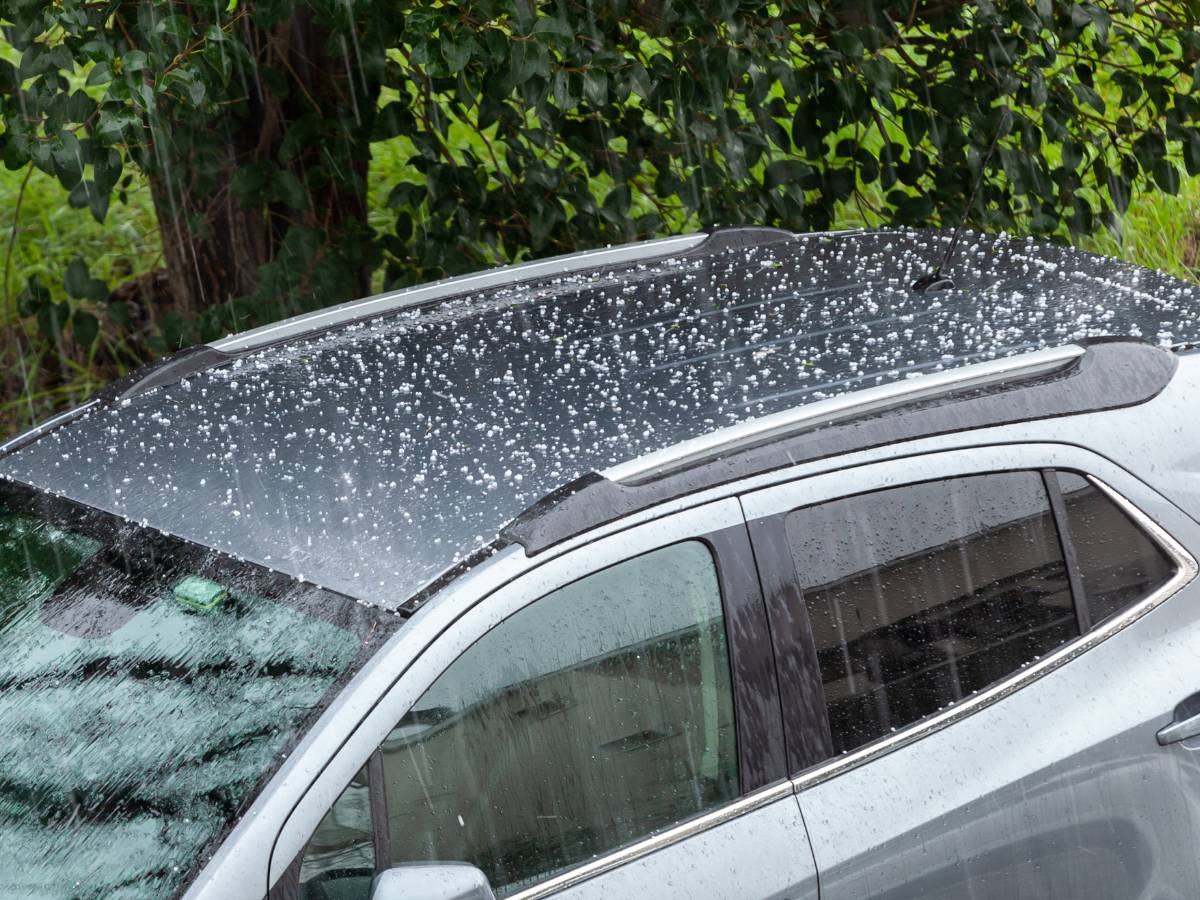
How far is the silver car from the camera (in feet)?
6.87

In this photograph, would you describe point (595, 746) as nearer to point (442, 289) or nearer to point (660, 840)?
point (660, 840)

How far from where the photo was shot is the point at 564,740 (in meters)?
2.22

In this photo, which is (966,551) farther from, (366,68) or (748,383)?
(366,68)

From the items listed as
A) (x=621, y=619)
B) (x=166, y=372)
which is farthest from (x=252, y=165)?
(x=621, y=619)

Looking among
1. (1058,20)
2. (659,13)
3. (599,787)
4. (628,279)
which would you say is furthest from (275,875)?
(1058,20)

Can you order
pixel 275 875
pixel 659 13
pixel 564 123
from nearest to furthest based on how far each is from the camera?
pixel 275 875 → pixel 659 13 → pixel 564 123

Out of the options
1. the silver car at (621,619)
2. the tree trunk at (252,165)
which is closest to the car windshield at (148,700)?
the silver car at (621,619)

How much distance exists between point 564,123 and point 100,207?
144cm

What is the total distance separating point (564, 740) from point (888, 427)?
759 mm

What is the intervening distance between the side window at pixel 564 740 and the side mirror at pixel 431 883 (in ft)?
0.36

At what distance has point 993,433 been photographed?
2.55 meters

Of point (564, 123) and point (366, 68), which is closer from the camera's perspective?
point (366, 68)

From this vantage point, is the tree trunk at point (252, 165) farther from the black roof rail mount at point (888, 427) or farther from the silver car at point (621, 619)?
the black roof rail mount at point (888, 427)

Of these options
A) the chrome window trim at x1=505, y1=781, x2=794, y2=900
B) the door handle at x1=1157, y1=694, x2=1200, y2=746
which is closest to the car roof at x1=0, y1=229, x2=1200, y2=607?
the chrome window trim at x1=505, y1=781, x2=794, y2=900
